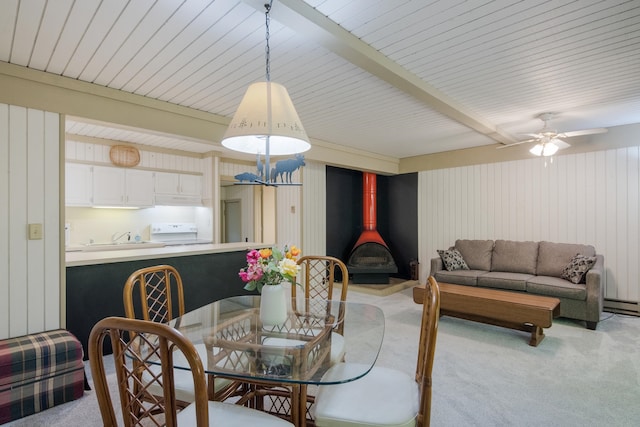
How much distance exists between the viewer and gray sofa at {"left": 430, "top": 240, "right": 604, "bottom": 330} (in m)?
3.61

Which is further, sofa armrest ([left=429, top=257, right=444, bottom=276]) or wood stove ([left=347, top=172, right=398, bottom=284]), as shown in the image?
wood stove ([left=347, top=172, right=398, bottom=284])

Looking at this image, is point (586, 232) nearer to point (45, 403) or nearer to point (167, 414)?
point (167, 414)

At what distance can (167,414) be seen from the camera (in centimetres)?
89

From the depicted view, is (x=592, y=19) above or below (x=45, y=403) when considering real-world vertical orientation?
above

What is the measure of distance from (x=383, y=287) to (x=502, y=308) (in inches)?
89.3

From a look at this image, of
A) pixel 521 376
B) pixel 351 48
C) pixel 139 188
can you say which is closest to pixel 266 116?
pixel 351 48

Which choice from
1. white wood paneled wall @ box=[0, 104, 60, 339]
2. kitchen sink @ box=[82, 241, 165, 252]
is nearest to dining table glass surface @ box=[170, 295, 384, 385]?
white wood paneled wall @ box=[0, 104, 60, 339]

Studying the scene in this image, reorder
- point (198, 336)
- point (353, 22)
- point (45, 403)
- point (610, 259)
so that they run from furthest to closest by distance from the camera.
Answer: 1. point (610, 259)
2. point (45, 403)
3. point (353, 22)
4. point (198, 336)

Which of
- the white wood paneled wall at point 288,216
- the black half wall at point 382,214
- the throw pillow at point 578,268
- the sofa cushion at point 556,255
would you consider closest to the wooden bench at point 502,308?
the throw pillow at point 578,268

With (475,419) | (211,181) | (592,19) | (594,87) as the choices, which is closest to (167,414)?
(475,419)

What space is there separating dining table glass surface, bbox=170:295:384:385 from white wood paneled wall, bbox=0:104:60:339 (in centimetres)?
134

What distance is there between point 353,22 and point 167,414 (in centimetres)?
202

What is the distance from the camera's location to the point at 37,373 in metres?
2.11

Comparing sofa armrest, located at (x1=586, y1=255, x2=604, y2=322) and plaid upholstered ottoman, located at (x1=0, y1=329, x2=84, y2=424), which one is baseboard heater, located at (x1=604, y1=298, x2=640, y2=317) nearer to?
sofa armrest, located at (x1=586, y1=255, x2=604, y2=322)
